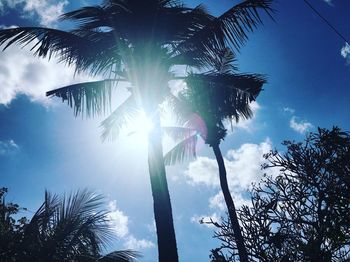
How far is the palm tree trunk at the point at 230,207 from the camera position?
30.5 ft

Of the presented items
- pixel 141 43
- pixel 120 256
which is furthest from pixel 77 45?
pixel 120 256

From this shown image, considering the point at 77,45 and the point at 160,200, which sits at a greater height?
the point at 77,45

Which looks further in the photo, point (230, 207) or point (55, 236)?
point (230, 207)

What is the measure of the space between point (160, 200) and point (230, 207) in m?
5.55

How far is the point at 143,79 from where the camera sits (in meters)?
6.59

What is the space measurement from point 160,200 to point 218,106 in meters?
6.93

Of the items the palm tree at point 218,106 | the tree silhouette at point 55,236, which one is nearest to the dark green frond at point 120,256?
the tree silhouette at point 55,236

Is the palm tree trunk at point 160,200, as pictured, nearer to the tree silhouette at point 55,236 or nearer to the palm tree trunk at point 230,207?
the tree silhouette at point 55,236

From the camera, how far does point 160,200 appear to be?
5688 mm

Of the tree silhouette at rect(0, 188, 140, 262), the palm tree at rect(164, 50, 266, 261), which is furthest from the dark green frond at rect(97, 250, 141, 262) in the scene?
the palm tree at rect(164, 50, 266, 261)

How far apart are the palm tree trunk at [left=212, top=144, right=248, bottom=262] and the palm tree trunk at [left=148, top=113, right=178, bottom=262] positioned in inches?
184

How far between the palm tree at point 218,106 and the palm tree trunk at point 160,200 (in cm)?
179

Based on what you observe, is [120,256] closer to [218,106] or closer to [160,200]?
[160,200]

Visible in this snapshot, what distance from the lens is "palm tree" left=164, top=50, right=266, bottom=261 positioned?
7.21 meters
